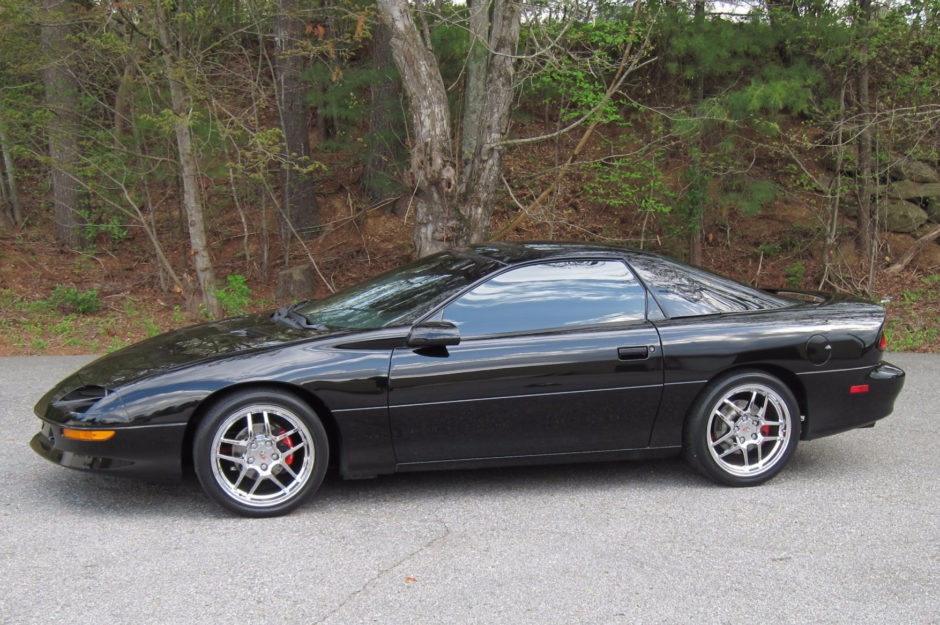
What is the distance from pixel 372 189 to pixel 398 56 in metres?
5.25

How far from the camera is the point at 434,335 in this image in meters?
4.33

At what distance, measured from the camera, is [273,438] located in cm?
416

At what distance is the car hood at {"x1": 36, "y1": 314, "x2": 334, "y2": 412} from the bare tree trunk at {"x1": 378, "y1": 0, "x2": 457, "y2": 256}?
4.17 meters

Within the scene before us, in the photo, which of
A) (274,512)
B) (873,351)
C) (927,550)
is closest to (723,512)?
(927,550)

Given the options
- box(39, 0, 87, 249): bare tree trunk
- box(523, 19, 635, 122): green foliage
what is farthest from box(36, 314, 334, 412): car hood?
box(39, 0, 87, 249): bare tree trunk

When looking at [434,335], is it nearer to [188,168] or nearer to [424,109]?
[424,109]

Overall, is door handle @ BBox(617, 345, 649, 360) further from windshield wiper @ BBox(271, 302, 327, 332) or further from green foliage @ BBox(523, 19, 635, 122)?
green foliage @ BBox(523, 19, 635, 122)

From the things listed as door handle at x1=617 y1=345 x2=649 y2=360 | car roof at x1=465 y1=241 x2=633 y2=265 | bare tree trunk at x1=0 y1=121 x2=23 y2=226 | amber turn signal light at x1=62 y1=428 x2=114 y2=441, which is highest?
bare tree trunk at x1=0 y1=121 x2=23 y2=226

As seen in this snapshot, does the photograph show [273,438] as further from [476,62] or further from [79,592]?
[476,62]

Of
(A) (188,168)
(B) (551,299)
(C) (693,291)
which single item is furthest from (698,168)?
(B) (551,299)

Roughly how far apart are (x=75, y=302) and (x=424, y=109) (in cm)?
610

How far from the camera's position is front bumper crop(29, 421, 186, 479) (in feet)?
13.1

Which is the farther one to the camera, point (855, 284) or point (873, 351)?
point (855, 284)

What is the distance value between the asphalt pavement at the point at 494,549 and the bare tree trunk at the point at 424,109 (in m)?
4.51
